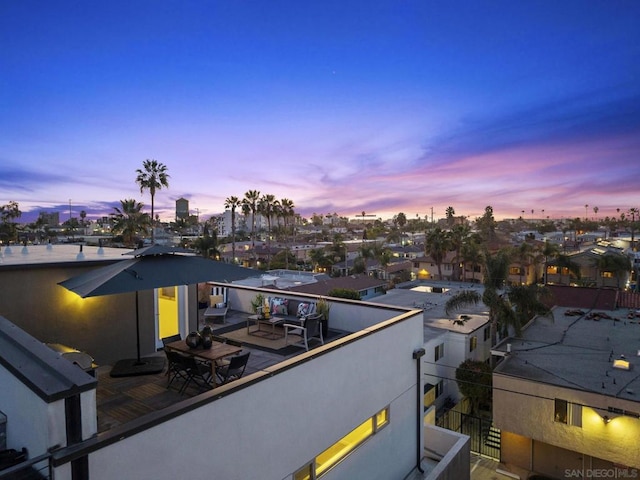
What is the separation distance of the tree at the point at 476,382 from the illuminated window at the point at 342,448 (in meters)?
13.9

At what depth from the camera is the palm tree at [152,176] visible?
41.9 metres

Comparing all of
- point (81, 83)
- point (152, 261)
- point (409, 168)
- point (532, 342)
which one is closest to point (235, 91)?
point (81, 83)

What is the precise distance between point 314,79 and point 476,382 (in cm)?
1897

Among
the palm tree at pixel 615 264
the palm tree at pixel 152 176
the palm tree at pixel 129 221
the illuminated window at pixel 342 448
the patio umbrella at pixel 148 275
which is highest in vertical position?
the palm tree at pixel 152 176

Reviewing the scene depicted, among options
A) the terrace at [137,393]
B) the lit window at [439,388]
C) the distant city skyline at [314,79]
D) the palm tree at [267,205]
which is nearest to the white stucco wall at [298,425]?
the terrace at [137,393]

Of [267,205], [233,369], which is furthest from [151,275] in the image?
[267,205]

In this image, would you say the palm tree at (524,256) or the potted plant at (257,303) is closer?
the potted plant at (257,303)

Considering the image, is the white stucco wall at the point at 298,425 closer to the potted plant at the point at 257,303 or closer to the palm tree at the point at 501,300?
the potted plant at the point at 257,303

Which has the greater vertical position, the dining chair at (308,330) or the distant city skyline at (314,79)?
the distant city skyline at (314,79)

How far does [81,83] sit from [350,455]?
1893 cm

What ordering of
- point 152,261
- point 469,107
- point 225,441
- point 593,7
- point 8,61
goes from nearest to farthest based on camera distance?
point 225,441 → point 152,261 → point 8,61 → point 593,7 → point 469,107

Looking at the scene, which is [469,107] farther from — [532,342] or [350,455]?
[350,455]

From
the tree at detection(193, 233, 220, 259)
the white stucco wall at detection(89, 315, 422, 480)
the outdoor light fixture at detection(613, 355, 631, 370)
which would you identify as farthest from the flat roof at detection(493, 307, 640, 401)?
the tree at detection(193, 233, 220, 259)

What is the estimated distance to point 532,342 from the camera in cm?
1898
